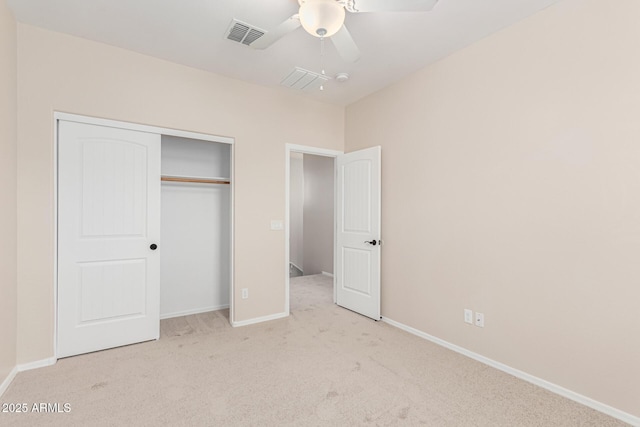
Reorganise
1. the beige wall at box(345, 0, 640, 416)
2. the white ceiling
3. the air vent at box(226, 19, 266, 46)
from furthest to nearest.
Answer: the air vent at box(226, 19, 266, 46), the white ceiling, the beige wall at box(345, 0, 640, 416)

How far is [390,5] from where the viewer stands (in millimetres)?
1658

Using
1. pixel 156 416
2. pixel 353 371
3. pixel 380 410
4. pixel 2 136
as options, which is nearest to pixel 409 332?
pixel 353 371

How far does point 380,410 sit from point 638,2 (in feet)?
9.78

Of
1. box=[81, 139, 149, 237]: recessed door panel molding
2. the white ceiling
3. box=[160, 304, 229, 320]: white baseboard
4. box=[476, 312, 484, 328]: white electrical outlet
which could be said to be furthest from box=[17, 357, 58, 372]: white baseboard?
box=[476, 312, 484, 328]: white electrical outlet

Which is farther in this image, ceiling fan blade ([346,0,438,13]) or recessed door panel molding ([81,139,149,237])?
recessed door panel molding ([81,139,149,237])

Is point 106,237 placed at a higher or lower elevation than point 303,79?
lower

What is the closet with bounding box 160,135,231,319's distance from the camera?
371cm

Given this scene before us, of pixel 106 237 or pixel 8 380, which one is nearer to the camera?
pixel 8 380

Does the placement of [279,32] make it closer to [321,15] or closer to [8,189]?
[321,15]

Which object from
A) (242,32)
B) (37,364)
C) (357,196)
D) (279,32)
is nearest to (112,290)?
(37,364)

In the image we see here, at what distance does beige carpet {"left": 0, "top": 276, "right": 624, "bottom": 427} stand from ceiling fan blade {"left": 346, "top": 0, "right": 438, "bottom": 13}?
2.40 meters

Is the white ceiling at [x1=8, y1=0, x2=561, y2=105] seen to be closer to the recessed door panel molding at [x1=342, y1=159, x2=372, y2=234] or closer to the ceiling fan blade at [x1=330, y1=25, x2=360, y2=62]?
the ceiling fan blade at [x1=330, y1=25, x2=360, y2=62]

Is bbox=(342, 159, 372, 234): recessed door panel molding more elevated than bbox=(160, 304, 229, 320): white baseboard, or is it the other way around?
bbox=(342, 159, 372, 234): recessed door panel molding

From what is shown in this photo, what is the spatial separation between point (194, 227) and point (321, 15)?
3030mm
